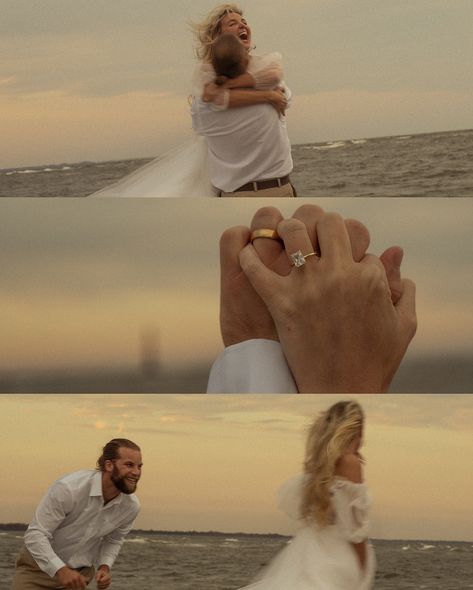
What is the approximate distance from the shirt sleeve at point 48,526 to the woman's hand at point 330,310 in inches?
32.1

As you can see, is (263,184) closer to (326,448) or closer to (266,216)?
(266,216)

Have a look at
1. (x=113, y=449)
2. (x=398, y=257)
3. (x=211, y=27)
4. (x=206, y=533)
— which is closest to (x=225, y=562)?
(x=206, y=533)

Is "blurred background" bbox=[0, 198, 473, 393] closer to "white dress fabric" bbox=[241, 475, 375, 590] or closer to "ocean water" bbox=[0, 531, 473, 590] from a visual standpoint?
"white dress fabric" bbox=[241, 475, 375, 590]

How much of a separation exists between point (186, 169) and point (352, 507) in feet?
3.37

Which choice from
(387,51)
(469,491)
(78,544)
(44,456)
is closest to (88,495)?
(78,544)

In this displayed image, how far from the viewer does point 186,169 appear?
3.70 m

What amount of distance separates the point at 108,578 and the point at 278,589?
54 cm

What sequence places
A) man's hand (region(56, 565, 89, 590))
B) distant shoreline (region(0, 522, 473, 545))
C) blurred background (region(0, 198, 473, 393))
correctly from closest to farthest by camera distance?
blurred background (region(0, 198, 473, 393))
man's hand (region(56, 565, 89, 590))
distant shoreline (region(0, 522, 473, 545))

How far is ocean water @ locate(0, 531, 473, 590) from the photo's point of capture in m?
4.30

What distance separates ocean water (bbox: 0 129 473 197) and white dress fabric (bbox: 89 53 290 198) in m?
0.07

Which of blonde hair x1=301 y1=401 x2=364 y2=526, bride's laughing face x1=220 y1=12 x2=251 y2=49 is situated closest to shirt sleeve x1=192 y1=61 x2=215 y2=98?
bride's laughing face x1=220 y1=12 x2=251 y2=49

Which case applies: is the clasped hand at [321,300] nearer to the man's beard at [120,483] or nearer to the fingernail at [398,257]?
the fingernail at [398,257]

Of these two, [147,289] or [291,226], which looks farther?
[147,289]

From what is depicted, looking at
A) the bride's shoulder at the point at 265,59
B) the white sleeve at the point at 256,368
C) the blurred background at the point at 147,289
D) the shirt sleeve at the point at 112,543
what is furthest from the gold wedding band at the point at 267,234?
the shirt sleeve at the point at 112,543
